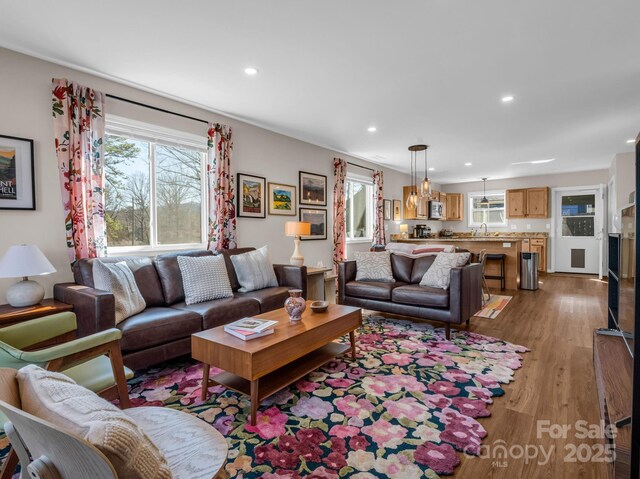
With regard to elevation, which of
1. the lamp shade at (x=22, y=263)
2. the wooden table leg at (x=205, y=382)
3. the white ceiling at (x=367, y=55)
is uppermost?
the white ceiling at (x=367, y=55)

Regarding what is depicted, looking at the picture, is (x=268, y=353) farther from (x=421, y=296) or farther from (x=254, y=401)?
(x=421, y=296)

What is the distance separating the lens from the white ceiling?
7.13 ft

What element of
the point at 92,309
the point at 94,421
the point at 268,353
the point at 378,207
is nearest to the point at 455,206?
the point at 378,207

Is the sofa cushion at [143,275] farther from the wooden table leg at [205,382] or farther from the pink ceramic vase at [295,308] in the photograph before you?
the pink ceramic vase at [295,308]

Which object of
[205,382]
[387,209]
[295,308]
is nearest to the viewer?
[205,382]

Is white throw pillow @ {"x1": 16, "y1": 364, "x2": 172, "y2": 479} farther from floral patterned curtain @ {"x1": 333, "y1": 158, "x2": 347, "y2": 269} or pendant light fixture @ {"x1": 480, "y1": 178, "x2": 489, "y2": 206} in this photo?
pendant light fixture @ {"x1": 480, "y1": 178, "x2": 489, "y2": 206}

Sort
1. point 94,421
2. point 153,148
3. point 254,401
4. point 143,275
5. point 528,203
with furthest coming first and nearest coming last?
point 528,203 < point 153,148 < point 143,275 < point 254,401 < point 94,421

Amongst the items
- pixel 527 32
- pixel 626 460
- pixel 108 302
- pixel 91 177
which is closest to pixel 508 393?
pixel 626 460

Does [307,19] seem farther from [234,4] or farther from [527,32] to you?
[527,32]

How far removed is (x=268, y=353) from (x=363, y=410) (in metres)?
0.72

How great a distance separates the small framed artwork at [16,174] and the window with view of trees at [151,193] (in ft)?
2.09

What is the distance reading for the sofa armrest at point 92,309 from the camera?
2.27m

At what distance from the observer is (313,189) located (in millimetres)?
5535

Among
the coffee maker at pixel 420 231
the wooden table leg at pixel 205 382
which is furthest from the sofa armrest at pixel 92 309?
the coffee maker at pixel 420 231
